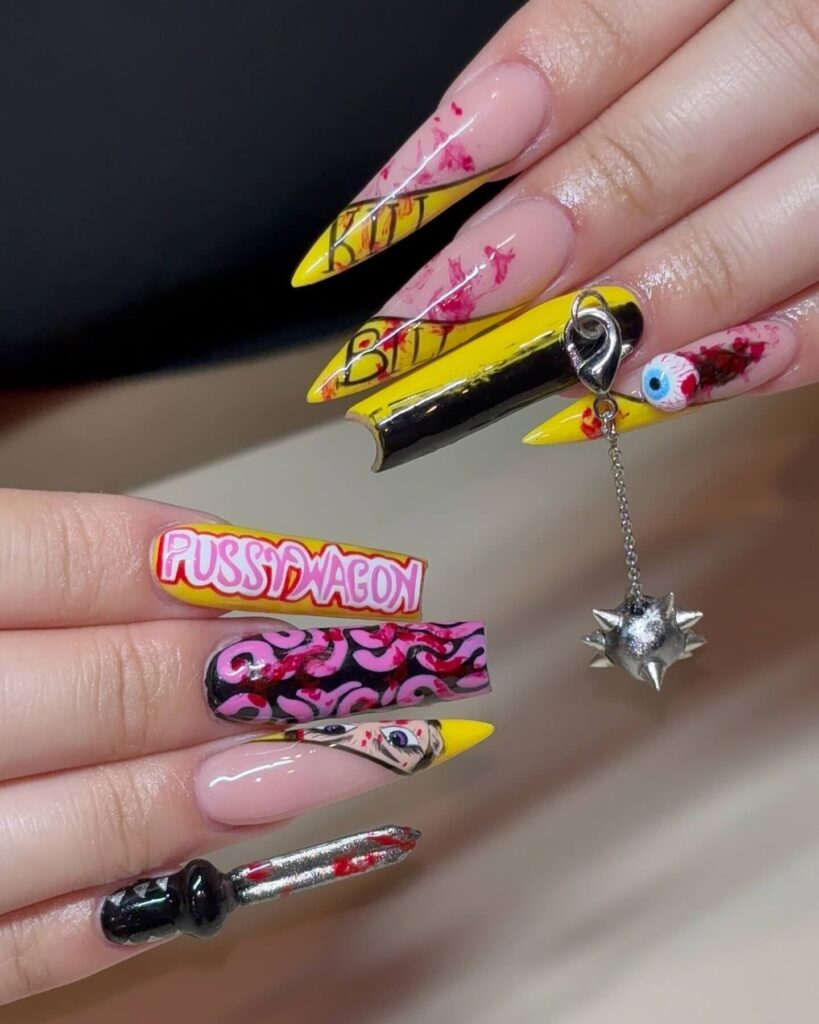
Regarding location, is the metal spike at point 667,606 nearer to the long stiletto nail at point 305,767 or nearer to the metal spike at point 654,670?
the metal spike at point 654,670

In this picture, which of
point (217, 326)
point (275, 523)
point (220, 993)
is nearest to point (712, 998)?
point (220, 993)

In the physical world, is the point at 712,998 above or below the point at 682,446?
below

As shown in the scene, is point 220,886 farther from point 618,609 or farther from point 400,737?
point 618,609

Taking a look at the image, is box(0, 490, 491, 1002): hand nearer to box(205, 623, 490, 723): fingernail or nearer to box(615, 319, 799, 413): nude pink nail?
box(205, 623, 490, 723): fingernail

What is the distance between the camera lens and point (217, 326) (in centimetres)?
114

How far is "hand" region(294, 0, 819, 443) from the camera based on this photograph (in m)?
0.70

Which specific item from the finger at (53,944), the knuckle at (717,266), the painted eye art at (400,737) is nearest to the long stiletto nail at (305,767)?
the painted eye art at (400,737)

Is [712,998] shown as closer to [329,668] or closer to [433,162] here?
[329,668]

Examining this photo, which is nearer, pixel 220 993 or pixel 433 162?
pixel 433 162

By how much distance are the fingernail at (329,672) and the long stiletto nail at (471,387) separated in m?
0.12

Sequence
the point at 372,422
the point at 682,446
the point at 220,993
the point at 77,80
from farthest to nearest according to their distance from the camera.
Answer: the point at 682,446 → the point at 77,80 → the point at 220,993 → the point at 372,422

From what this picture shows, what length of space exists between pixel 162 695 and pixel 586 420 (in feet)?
1.11

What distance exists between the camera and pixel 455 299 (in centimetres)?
70

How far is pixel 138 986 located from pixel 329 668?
0.33 meters
